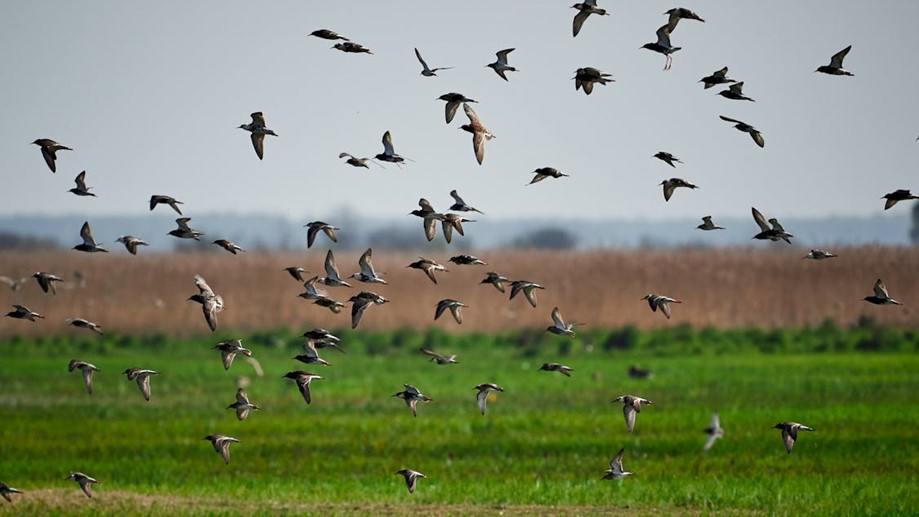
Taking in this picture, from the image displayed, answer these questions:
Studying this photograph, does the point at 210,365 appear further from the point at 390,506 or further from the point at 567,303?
the point at 390,506

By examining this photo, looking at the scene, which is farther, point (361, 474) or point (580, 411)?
point (580, 411)

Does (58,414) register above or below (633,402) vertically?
below

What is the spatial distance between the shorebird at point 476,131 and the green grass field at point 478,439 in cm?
405

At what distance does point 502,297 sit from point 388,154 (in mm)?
35903

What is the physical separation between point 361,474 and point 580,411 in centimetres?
793

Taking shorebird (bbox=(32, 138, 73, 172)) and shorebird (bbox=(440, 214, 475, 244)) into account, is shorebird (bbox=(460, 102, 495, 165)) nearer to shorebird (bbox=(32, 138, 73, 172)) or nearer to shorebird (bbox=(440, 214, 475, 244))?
shorebird (bbox=(440, 214, 475, 244))

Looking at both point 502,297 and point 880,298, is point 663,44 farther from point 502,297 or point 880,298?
point 502,297

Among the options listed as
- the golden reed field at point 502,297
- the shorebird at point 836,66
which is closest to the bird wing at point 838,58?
the shorebird at point 836,66

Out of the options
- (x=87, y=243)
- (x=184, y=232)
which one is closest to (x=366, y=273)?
(x=184, y=232)

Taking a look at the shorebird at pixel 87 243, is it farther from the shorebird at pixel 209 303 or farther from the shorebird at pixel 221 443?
the shorebird at pixel 221 443

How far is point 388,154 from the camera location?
18.3 metres

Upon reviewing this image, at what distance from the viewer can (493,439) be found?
26.6 metres

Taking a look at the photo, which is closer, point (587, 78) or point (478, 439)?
point (587, 78)

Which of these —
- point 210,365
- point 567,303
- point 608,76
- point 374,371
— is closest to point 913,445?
point 608,76
